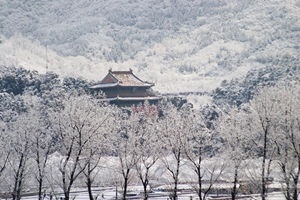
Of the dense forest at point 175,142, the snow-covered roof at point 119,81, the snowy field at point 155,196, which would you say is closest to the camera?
the dense forest at point 175,142

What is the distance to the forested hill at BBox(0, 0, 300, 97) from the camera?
149 m

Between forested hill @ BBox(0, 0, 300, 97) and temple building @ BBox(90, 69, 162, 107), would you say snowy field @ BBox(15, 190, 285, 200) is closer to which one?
temple building @ BBox(90, 69, 162, 107)

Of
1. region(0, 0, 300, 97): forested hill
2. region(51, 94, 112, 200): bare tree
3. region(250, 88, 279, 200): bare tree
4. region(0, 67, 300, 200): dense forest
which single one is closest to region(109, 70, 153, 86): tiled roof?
region(0, 67, 300, 200): dense forest

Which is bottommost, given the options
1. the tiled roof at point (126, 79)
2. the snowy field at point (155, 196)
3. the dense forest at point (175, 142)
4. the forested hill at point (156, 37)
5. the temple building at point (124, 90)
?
the snowy field at point (155, 196)

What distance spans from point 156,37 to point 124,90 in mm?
81192

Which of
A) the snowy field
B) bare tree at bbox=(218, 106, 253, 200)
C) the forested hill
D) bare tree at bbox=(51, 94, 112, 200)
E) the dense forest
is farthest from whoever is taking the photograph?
the forested hill

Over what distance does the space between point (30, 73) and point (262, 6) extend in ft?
319

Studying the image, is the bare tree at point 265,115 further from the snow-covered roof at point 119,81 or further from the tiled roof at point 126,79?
the tiled roof at point 126,79

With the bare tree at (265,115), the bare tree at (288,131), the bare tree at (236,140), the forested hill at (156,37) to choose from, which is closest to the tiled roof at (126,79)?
the forested hill at (156,37)

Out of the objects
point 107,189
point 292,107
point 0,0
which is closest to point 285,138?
point 292,107

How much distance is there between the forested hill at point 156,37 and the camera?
14938 centimetres

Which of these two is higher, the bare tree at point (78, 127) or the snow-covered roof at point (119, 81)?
the snow-covered roof at point (119, 81)

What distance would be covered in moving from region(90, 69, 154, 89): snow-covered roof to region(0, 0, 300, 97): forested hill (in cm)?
3938

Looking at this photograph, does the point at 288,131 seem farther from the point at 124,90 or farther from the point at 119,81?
the point at 124,90
